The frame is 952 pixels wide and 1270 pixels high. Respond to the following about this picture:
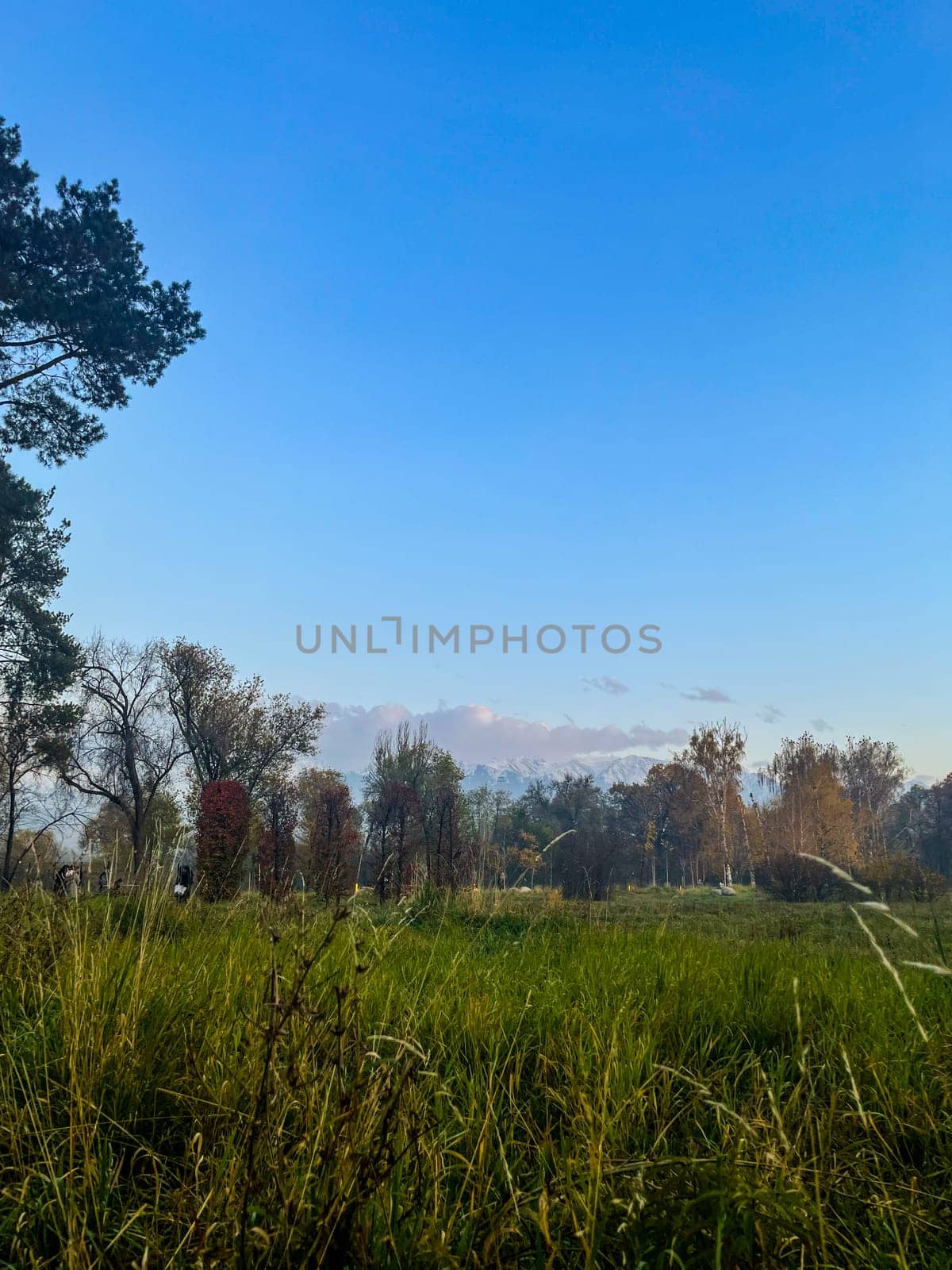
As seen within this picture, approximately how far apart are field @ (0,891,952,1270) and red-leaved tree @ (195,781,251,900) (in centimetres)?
879

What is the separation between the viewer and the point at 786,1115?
2303mm

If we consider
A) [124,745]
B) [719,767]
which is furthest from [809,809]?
[124,745]

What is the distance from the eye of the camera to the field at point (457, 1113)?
1493 mm

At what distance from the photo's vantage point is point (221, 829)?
13852mm

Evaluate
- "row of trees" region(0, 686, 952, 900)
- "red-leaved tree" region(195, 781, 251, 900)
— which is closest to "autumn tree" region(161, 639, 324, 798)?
"row of trees" region(0, 686, 952, 900)

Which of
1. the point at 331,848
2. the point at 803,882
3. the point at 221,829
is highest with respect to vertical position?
the point at 221,829

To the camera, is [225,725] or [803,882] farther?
[225,725]

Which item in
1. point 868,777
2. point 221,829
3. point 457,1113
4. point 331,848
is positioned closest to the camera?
point 457,1113

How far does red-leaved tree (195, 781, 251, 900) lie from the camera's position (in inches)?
495

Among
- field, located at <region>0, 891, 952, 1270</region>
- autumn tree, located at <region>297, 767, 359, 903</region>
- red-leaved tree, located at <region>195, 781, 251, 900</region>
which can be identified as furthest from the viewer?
red-leaved tree, located at <region>195, 781, 251, 900</region>

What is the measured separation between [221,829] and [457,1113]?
13.1m

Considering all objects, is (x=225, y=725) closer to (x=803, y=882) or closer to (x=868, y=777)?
(x=803, y=882)

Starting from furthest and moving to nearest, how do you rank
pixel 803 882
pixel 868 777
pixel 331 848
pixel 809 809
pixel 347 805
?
1. pixel 868 777
2. pixel 809 809
3. pixel 347 805
4. pixel 803 882
5. pixel 331 848

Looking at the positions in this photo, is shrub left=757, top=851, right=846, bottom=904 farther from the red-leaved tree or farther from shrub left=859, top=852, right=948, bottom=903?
the red-leaved tree
